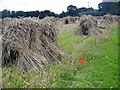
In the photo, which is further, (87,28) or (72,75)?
(87,28)

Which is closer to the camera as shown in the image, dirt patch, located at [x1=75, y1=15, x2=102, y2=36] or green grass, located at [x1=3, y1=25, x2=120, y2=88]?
green grass, located at [x1=3, y1=25, x2=120, y2=88]

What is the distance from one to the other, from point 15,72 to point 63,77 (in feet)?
4.62

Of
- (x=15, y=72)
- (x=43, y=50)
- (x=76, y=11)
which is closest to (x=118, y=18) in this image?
(x=76, y=11)

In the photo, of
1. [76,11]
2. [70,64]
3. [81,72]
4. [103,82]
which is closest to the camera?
[103,82]

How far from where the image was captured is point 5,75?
381 inches

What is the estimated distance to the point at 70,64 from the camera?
11969mm

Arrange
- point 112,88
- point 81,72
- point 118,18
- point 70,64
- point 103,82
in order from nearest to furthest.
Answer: point 112,88 < point 103,82 < point 81,72 < point 70,64 < point 118,18

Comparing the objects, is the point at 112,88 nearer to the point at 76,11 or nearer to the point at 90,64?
the point at 90,64

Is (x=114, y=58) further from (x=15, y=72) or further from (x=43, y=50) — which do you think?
(x=15, y=72)

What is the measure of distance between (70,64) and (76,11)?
4739cm

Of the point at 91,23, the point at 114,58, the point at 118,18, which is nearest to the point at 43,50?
the point at 114,58

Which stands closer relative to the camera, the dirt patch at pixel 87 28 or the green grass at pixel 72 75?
the green grass at pixel 72 75

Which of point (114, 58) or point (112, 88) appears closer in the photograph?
point (112, 88)

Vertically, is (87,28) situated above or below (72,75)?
above
